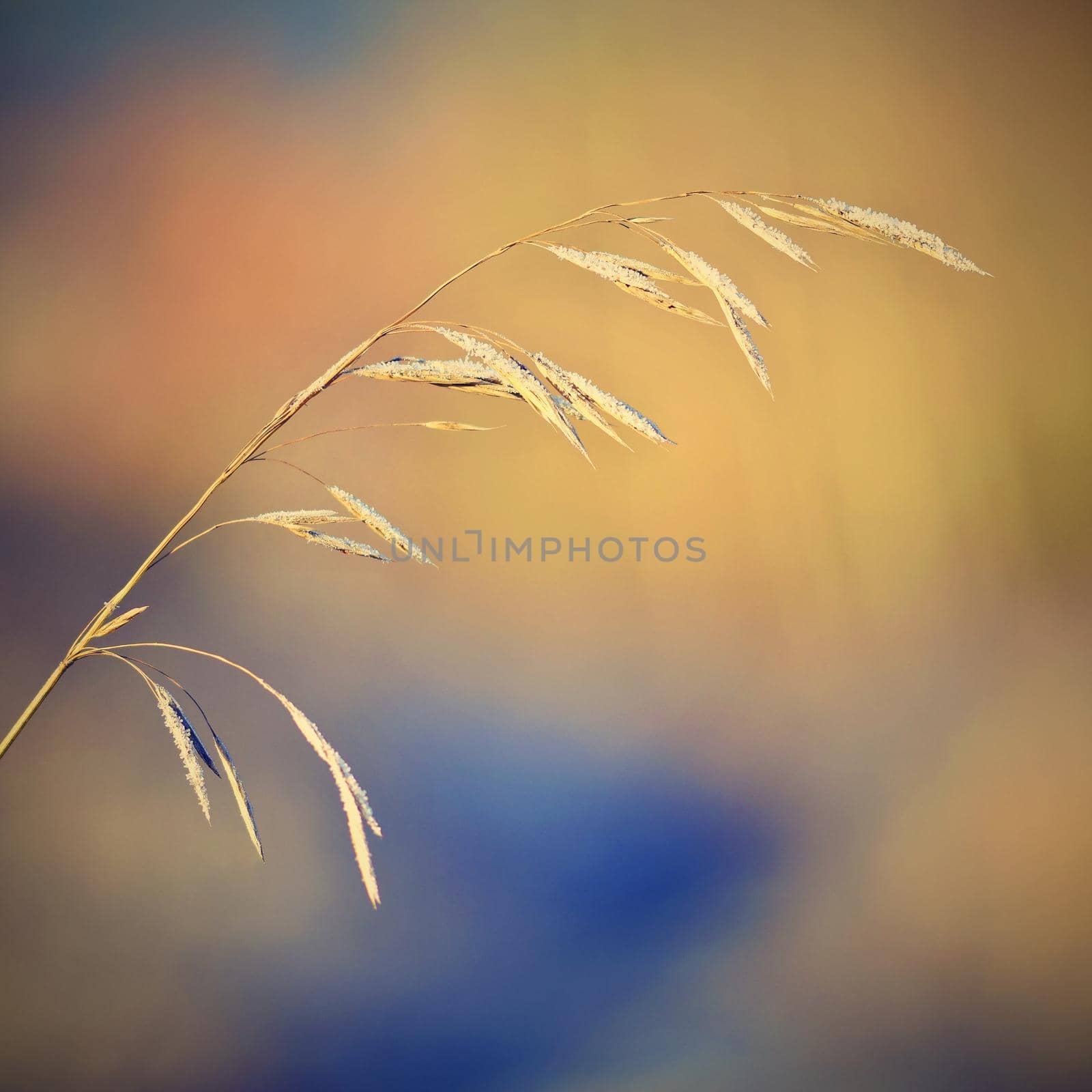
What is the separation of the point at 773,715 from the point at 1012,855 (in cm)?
34

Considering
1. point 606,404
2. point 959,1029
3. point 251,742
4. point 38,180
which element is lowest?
point 959,1029

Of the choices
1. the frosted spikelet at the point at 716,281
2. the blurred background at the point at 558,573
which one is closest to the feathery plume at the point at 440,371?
the frosted spikelet at the point at 716,281

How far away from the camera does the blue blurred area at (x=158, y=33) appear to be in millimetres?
848

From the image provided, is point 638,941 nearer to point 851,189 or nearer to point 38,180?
point 851,189

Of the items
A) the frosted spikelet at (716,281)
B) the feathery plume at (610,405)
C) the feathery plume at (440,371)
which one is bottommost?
the feathery plume at (610,405)

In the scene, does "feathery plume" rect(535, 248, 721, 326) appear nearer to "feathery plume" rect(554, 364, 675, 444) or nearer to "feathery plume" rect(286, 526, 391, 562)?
"feathery plume" rect(554, 364, 675, 444)

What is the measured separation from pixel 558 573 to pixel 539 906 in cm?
38

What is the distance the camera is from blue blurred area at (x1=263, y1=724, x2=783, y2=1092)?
84 cm

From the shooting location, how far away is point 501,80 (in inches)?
37.0

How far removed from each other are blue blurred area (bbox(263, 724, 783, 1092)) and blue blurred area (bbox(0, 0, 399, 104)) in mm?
802

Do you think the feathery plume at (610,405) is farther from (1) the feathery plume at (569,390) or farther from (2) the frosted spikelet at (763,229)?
(2) the frosted spikelet at (763,229)

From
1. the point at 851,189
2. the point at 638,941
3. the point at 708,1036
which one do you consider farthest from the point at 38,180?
the point at 708,1036

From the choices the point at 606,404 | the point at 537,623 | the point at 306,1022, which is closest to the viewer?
the point at 606,404

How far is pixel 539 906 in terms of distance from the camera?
887 mm
